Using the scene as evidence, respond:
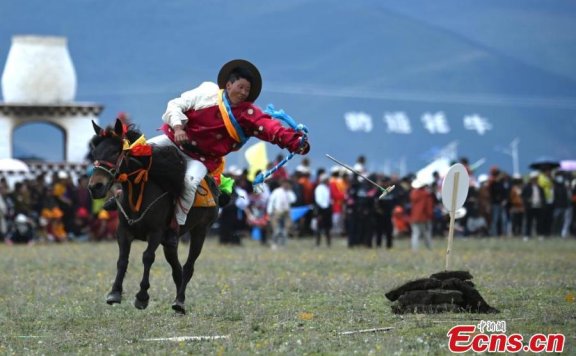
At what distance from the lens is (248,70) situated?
13320mm

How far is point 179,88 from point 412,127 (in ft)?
36.5

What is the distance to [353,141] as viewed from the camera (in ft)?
206

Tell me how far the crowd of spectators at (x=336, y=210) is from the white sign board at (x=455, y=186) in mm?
11861

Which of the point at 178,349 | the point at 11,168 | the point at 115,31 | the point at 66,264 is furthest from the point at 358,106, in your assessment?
the point at 178,349

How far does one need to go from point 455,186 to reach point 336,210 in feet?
60.4

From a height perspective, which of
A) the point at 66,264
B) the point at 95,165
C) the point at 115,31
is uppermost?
the point at 115,31

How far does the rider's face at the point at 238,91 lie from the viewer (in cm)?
1320

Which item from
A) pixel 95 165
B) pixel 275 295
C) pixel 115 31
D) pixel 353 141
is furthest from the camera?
pixel 115 31

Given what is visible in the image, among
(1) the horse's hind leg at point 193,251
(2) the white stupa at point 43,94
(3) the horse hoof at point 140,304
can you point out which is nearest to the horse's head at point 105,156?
(3) the horse hoof at point 140,304

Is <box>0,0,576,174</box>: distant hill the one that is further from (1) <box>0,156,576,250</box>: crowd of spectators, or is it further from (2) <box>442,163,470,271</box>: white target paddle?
(2) <box>442,163,470,271</box>: white target paddle

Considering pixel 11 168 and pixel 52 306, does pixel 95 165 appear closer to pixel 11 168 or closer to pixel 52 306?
pixel 52 306

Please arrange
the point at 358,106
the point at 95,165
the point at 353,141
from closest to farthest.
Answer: the point at 95,165 → the point at 353,141 → the point at 358,106

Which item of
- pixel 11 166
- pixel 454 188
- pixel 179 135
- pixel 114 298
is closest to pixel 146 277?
pixel 114 298

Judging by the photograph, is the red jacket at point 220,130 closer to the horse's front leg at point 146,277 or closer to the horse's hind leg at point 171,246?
the horse's hind leg at point 171,246
